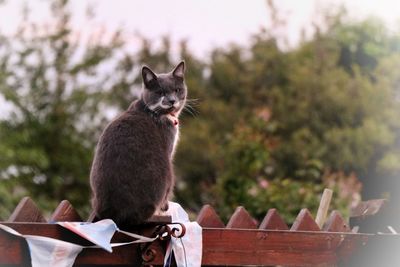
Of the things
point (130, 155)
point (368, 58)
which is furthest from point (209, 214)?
point (368, 58)

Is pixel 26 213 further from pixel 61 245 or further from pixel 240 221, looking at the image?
pixel 240 221

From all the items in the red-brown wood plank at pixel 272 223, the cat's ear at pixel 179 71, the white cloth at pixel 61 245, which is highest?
the cat's ear at pixel 179 71

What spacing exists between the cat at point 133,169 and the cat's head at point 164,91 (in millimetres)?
75

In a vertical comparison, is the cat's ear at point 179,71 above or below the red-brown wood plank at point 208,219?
above

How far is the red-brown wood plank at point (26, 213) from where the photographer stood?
2.79 m

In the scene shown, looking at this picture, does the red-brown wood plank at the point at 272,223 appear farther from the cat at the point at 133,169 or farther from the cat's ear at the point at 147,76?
the cat's ear at the point at 147,76

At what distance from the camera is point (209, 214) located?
10.4ft

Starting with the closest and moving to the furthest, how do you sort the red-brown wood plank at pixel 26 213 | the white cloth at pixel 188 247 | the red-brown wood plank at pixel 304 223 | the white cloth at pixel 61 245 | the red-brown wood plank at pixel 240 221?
the white cloth at pixel 61 245
the red-brown wood plank at pixel 26 213
the white cloth at pixel 188 247
the red-brown wood plank at pixel 240 221
the red-brown wood plank at pixel 304 223

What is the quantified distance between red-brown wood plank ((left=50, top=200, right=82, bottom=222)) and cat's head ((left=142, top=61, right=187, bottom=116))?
0.68m

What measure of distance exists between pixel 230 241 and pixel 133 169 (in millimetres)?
503

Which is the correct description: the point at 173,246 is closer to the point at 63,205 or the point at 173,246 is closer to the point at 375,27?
the point at 63,205

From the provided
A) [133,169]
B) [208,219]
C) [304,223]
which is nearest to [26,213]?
[133,169]

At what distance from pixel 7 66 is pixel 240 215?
747 centimetres

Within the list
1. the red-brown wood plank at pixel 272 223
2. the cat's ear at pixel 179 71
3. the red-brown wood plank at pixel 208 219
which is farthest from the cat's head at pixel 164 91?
the red-brown wood plank at pixel 272 223
